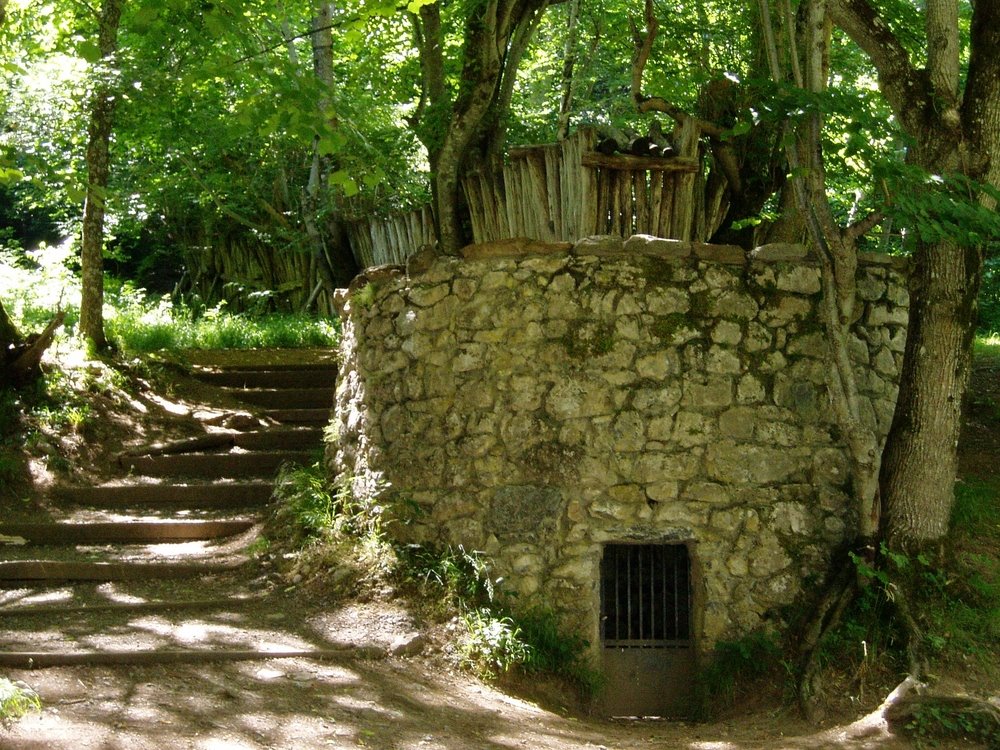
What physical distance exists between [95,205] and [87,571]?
15.4 feet

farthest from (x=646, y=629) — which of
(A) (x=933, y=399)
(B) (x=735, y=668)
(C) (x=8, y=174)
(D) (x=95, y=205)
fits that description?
(D) (x=95, y=205)

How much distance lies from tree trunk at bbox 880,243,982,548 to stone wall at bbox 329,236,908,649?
0.37 meters

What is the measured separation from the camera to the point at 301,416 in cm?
963

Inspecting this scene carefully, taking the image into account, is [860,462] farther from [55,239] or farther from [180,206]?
[55,239]

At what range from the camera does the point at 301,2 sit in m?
11.6

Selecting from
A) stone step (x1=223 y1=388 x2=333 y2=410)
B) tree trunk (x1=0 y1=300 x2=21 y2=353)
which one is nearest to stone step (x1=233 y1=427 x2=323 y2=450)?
stone step (x1=223 y1=388 x2=333 y2=410)

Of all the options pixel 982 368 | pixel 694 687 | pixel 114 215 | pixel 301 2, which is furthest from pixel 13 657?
pixel 114 215

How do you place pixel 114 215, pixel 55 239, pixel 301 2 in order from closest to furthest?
pixel 301 2
pixel 114 215
pixel 55 239

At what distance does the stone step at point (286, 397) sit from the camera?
996cm

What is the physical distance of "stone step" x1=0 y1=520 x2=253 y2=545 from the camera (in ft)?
24.2

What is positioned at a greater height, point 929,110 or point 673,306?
point 929,110

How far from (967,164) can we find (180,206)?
40.3ft

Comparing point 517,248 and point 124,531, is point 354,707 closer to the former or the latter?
point 517,248

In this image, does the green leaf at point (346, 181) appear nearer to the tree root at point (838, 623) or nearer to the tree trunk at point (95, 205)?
the tree root at point (838, 623)
